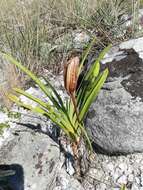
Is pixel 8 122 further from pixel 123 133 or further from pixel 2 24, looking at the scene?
pixel 2 24

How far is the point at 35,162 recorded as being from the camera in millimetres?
2258

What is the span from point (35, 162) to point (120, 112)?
0.61m

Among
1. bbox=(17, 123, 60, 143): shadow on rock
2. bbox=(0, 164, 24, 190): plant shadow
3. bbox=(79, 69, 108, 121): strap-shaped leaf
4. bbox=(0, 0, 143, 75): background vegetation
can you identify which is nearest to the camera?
bbox=(79, 69, 108, 121): strap-shaped leaf

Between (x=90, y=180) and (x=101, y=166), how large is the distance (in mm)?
119

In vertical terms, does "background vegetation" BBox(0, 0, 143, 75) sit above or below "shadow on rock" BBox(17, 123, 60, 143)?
above

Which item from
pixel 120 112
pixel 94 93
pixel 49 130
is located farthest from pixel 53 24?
pixel 94 93

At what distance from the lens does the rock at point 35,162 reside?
2184 millimetres

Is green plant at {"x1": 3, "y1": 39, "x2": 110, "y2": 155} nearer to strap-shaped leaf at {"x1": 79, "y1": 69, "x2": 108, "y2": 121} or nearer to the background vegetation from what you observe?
strap-shaped leaf at {"x1": 79, "y1": 69, "x2": 108, "y2": 121}

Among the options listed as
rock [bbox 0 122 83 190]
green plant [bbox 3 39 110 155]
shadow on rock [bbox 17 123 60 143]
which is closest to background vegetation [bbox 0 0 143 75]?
shadow on rock [bbox 17 123 60 143]

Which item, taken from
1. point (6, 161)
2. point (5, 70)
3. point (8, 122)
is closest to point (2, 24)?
point (5, 70)

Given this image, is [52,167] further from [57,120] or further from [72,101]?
[72,101]

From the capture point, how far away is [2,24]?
3.46m

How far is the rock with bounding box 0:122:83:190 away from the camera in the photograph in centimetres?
218

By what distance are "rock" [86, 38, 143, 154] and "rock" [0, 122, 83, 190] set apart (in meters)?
0.28
